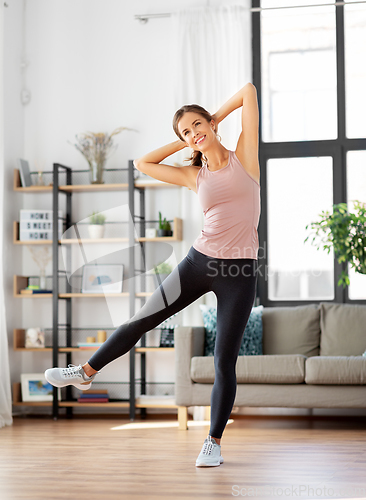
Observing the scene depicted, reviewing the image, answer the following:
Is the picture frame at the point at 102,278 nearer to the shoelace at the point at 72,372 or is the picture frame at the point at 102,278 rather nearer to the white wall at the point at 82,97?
the white wall at the point at 82,97

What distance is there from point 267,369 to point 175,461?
3.50 ft

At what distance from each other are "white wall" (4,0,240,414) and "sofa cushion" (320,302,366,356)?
1.16 m

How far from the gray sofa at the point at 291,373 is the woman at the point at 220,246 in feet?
4.10

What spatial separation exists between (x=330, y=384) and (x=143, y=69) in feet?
9.05

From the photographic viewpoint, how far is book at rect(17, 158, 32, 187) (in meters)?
4.60

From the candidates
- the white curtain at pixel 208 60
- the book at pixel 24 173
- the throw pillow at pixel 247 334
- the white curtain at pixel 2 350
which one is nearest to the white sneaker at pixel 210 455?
the throw pillow at pixel 247 334

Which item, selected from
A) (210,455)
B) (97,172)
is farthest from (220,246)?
(97,172)

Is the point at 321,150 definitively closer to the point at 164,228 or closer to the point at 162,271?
the point at 164,228

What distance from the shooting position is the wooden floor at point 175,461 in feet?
7.00

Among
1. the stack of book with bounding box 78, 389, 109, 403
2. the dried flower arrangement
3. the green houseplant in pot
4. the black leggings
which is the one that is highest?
the dried flower arrangement

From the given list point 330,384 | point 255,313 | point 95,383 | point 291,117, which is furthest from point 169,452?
point 291,117

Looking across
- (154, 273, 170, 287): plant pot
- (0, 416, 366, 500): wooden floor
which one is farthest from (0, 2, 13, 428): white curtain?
(154, 273, 170, 287): plant pot

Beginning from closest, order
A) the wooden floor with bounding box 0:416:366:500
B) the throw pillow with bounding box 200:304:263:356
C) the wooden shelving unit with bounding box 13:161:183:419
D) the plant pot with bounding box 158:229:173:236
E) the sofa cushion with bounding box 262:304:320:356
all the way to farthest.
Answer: the wooden floor with bounding box 0:416:366:500 → the throw pillow with bounding box 200:304:263:356 → the sofa cushion with bounding box 262:304:320:356 → the wooden shelving unit with bounding box 13:161:183:419 → the plant pot with bounding box 158:229:173:236

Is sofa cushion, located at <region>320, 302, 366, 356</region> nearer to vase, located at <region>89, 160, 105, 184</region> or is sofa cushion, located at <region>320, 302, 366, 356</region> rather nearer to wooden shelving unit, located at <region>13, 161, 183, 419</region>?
wooden shelving unit, located at <region>13, 161, 183, 419</region>
